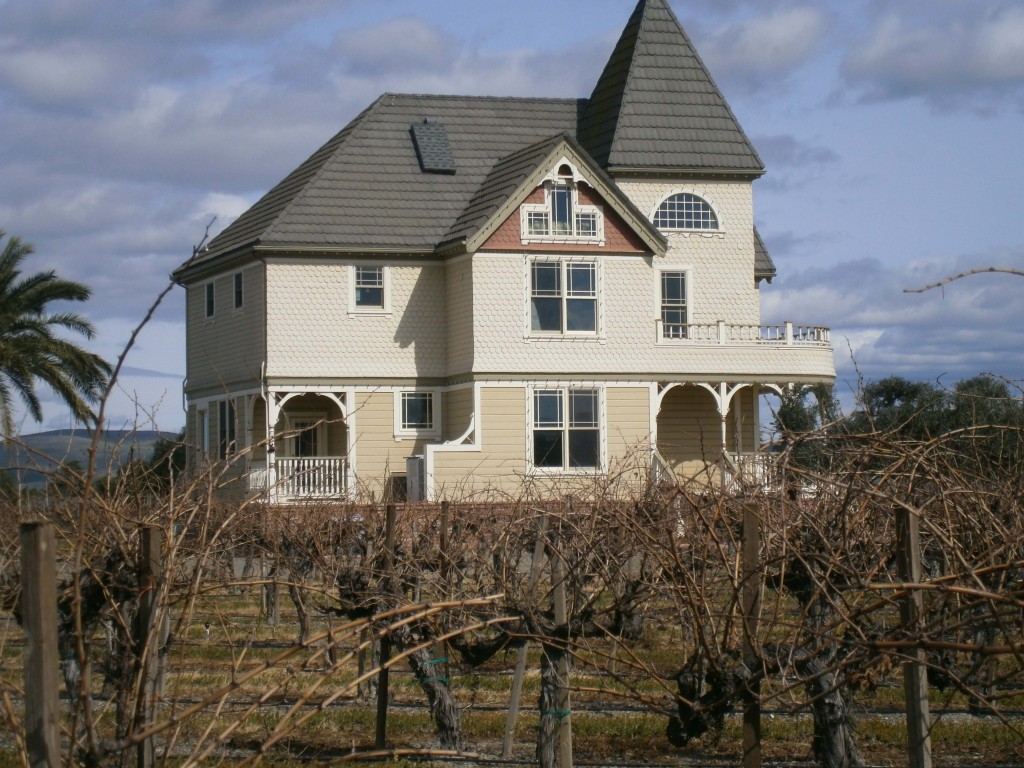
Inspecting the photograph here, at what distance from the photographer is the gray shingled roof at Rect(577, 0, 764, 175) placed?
123 ft

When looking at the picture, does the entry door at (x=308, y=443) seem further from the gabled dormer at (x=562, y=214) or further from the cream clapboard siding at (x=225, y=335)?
the gabled dormer at (x=562, y=214)

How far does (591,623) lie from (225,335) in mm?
27454

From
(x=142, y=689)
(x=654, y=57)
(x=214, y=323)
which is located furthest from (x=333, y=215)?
(x=142, y=689)

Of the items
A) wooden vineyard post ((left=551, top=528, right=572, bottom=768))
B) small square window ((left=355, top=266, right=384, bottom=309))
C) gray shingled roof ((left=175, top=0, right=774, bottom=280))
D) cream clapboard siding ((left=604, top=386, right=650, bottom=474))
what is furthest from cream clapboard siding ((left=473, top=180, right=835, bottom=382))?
wooden vineyard post ((left=551, top=528, right=572, bottom=768))

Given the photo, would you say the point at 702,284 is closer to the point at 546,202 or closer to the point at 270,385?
the point at 546,202

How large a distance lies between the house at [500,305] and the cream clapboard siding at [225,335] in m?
0.09

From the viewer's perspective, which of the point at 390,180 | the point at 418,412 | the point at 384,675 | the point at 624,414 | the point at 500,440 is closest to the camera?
the point at 384,675

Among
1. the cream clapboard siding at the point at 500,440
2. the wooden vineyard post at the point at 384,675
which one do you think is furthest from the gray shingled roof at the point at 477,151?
the wooden vineyard post at the point at 384,675

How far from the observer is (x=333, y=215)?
3597cm

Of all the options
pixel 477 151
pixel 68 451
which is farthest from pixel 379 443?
pixel 68 451

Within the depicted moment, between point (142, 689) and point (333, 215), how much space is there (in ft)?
103

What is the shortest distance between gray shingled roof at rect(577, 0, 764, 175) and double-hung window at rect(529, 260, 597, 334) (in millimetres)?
3578

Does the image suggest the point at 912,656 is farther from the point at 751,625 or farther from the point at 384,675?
the point at 384,675

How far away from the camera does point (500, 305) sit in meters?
34.5
